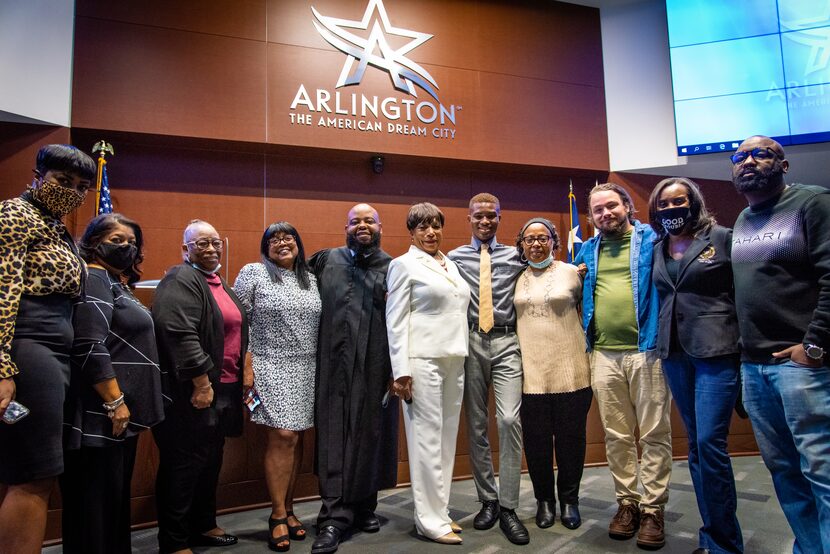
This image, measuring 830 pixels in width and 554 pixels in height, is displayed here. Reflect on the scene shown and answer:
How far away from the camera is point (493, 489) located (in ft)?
9.81

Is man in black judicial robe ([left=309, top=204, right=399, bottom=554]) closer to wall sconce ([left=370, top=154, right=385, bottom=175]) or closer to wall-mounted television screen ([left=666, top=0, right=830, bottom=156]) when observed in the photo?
wall sconce ([left=370, top=154, right=385, bottom=175])

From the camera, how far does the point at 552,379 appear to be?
290 centimetres

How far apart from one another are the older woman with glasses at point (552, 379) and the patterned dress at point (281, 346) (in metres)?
1.19

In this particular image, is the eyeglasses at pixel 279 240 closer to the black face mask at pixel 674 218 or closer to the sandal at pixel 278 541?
the sandal at pixel 278 541

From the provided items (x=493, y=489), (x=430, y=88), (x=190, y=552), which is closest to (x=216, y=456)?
(x=190, y=552)

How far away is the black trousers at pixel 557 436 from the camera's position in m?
2.95

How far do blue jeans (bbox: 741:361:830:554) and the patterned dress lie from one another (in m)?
2.09

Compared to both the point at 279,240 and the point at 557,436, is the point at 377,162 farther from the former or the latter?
the point at 557,436

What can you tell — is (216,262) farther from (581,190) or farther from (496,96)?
(581,190)

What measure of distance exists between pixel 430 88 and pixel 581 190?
1.82 m

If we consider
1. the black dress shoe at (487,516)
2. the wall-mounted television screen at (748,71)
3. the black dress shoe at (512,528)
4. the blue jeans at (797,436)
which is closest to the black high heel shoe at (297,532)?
the black dress shoe at (487,516)

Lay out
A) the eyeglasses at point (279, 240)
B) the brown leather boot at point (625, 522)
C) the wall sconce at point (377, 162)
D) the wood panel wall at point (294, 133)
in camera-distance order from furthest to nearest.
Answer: the wall sconce at point (377, 162) → the wood panel wall at point (294, 133) → the eyeglasses at point (279, 240) → the brown leather boot at point (625, 522)

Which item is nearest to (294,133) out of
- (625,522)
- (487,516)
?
(487,516)

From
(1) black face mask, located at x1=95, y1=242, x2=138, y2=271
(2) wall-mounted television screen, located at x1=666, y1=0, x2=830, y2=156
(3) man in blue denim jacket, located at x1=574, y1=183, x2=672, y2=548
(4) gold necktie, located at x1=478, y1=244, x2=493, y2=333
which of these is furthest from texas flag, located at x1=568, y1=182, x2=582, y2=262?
(1) black face mask, located at x1=95, y1=242, x2=138, y2=271
